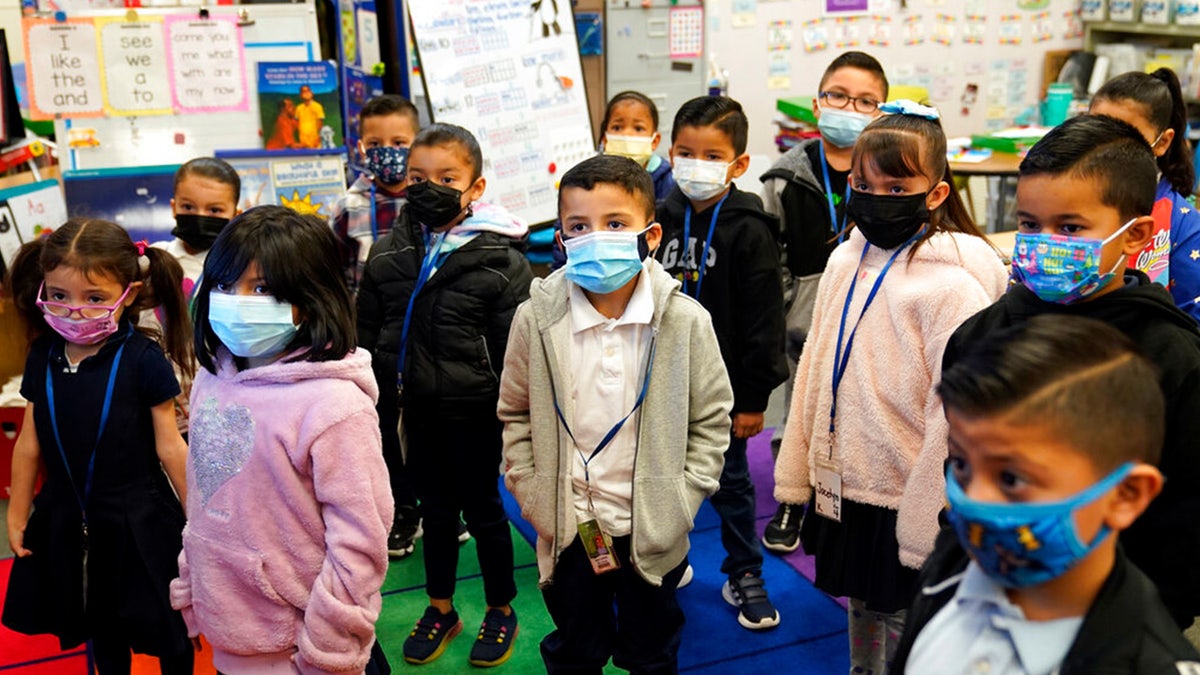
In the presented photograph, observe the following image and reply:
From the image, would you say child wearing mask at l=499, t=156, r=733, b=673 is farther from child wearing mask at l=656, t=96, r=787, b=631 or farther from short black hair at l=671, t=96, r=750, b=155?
short black hair at l=671, t=96, r=750, b=155

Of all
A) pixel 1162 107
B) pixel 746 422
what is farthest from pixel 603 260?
pixel 1162 107

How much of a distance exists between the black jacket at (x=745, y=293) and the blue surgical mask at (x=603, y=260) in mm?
802

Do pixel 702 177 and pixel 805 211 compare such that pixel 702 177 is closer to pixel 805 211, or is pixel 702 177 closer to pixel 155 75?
Result: pixel 805 211

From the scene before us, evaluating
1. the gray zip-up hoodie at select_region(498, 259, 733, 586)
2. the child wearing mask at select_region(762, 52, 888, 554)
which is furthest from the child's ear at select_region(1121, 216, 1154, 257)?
the child wearing mask at select_region(762, 52, 888, 554)

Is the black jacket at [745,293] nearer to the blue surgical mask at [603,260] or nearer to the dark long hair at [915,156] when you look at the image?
the dark long hair at [915,156]

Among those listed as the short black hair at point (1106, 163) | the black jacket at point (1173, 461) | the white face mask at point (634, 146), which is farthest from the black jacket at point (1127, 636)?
the white face mask at point (634, 146)

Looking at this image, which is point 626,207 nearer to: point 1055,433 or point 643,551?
point 643,551

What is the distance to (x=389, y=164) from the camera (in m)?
3.67

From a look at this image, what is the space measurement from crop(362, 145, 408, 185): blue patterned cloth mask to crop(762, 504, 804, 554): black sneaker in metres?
1.77

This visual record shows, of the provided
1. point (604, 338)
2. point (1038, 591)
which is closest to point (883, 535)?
point (604, 338)

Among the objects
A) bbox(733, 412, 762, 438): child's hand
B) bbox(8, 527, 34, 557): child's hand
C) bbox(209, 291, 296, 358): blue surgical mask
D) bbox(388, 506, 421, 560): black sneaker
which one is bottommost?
bbox(388, 506, 421, 560): black sneaker

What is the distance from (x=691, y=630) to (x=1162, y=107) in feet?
7.13

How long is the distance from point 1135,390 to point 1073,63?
8339 mm

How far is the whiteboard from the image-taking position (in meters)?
4.82
